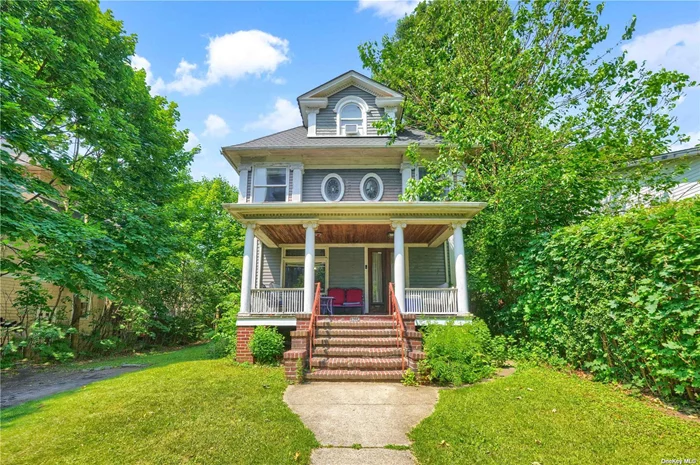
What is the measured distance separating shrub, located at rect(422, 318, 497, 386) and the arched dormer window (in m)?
7.81

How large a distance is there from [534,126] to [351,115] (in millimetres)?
6011

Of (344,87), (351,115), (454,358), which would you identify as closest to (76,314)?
(351,115)

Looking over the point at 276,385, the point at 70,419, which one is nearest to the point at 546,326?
the point at 276,385

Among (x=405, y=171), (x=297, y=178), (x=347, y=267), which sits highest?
(x=405, y=171)

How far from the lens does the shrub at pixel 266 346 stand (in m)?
7.40

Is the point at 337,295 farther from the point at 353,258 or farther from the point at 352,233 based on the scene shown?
the point at 352,233

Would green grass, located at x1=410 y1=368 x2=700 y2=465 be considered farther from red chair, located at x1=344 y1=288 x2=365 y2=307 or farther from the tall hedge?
red chair, located at x1=344 y1=288 x2=365 y2=307

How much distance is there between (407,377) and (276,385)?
242 centimetres

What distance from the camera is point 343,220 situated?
8.55 meters

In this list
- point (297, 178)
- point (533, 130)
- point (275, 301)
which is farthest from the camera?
point (297, 178)

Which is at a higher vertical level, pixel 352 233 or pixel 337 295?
pixel 352 233

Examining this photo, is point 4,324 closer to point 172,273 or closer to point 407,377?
point 172,273

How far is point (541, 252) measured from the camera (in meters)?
6.70

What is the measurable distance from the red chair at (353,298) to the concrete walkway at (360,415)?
4349 millimetres
